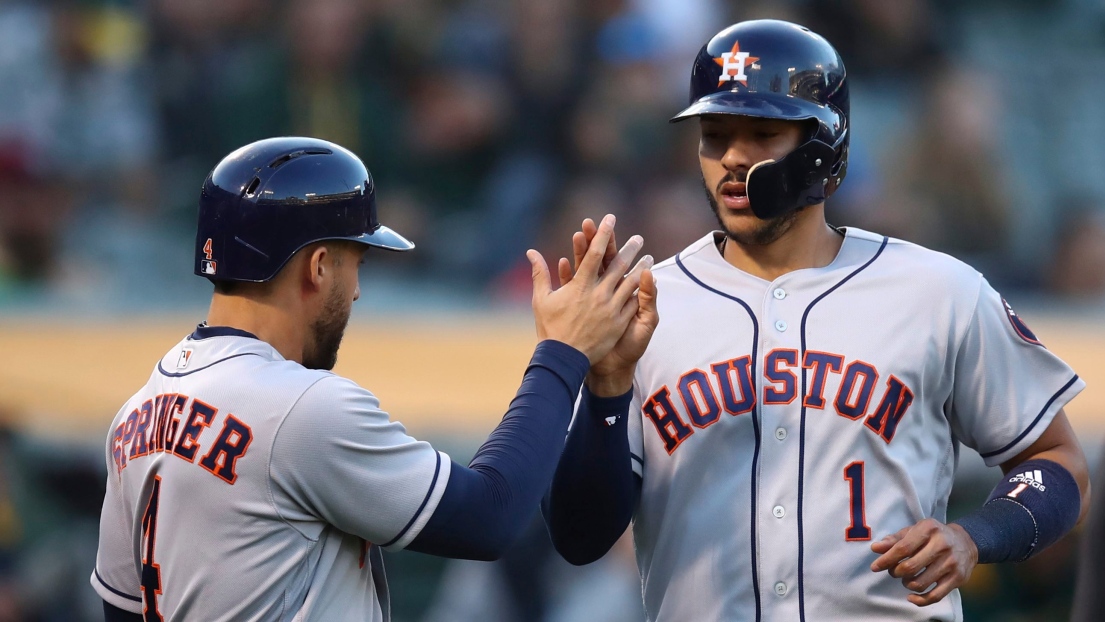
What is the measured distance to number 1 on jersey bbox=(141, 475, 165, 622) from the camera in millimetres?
2357

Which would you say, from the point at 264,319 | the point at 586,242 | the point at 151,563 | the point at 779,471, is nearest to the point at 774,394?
the point at 779,471

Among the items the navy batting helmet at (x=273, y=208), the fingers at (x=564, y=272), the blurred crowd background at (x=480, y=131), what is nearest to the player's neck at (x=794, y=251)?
the fingers at (x=564, y=272)

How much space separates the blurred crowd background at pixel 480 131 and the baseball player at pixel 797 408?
404 cm

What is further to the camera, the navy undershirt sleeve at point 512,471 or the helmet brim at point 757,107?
the helmet brim at point 757,107

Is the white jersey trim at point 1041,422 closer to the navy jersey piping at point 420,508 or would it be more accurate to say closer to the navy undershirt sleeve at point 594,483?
the navy undershirt sleeve at point 594,483

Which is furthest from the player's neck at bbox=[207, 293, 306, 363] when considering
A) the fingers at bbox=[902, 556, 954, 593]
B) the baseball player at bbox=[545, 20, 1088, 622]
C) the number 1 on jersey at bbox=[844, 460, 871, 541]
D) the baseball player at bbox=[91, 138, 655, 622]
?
the fingers at bbox=[902, 556, 954, 593]

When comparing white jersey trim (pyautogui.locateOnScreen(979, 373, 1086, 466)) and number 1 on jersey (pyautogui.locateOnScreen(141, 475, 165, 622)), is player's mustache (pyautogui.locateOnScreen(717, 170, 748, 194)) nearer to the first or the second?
white jersey trim (pyautogui.locateOnScreen(979, 373, 1086, 466))

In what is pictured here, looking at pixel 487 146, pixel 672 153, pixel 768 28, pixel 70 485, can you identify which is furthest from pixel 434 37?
pixel 768 28

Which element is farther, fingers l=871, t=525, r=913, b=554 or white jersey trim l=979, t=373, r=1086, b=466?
white jersey trim l=979, t=373, r=1086, b=466

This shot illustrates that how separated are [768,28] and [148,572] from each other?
65.7 inches

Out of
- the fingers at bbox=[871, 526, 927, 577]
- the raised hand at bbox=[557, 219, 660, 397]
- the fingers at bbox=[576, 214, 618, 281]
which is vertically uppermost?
the fingers at bbox=[576, 214, 618, 281]

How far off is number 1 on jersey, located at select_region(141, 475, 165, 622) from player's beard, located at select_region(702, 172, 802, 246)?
1238 millimetres

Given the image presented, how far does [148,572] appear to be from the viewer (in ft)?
7.88

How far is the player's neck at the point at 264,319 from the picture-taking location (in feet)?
8.04
